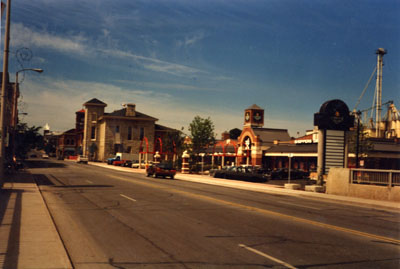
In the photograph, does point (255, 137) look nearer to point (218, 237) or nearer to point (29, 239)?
point (218, 237)

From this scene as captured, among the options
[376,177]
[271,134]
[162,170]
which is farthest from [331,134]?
[271,134]

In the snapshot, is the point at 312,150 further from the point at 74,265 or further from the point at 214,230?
the point at 74,265

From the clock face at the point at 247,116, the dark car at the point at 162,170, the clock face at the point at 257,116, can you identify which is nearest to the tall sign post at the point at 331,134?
the dark car at the point at 162,170

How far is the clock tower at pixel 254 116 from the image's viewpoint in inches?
3068

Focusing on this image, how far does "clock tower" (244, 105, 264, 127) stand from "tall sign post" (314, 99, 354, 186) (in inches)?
1891

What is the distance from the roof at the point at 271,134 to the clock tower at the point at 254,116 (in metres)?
2.67

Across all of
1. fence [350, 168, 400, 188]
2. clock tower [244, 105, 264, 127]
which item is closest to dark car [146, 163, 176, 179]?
fence [350, 168, 400, 188]

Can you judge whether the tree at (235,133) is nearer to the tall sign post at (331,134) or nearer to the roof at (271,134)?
the roof at (271,134)

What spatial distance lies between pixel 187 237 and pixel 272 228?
109 inches

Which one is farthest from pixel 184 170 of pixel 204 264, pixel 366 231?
pixel 204 264

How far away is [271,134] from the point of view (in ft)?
251

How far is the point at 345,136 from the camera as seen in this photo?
29.5 meters

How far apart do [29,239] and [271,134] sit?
70038 millimetres

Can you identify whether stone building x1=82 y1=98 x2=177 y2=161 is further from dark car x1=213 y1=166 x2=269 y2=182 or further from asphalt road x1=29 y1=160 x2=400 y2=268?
asphalt road x1=29 y1=160 x2=400 y2=268
